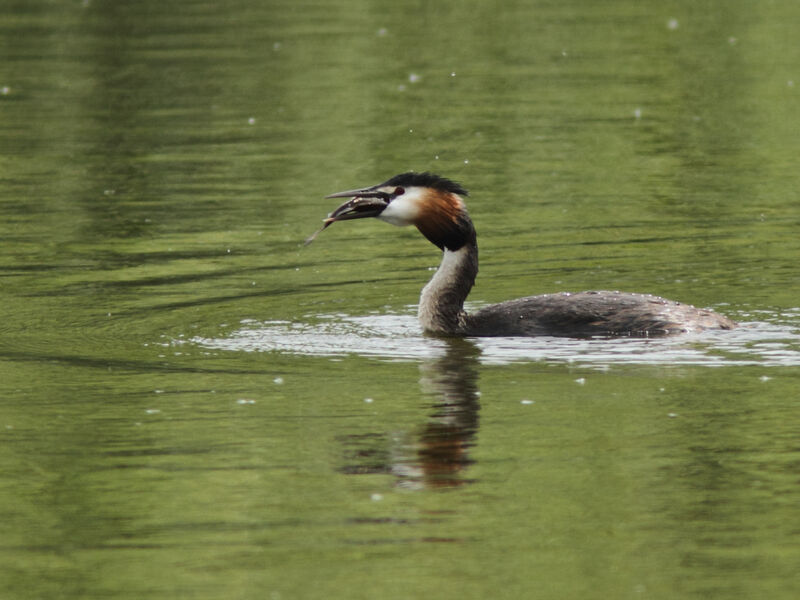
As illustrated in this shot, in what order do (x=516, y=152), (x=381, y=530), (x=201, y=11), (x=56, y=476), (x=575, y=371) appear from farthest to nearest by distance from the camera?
1. (x=201, y=11)
2. (x=516, y=152)
3. (x=575, y=371)
4. (x=56, y=476)
5. (x=381, y=530)

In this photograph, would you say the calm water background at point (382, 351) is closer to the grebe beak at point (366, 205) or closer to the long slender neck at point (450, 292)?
the long slender neck at point (450, 292)

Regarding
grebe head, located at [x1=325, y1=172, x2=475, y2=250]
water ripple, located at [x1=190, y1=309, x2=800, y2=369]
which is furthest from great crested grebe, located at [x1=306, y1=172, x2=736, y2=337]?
water ripple, located at [x1=190, y1=309, x2=800, y2=369]

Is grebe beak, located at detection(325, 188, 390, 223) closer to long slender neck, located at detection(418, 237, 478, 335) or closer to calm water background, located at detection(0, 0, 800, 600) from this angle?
long slender neck, located at detection(418, 237, 478, 335)

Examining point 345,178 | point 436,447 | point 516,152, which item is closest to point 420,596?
point 436,447

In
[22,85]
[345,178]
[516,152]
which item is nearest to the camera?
[345,178]

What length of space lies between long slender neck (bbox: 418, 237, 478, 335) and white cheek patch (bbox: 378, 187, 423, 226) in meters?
0.52

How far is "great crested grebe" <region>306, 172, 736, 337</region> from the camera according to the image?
42.4 feet

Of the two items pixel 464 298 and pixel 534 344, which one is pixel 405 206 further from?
pixel 534 344

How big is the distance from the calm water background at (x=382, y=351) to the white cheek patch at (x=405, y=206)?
910 mm

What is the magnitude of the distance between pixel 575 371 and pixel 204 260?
5.91 meters

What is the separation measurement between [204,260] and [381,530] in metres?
8.68

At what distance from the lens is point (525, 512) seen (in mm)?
8789

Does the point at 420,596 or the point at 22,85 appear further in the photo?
the point at 22,85

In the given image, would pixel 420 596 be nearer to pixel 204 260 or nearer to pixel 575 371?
pixel 575 371
